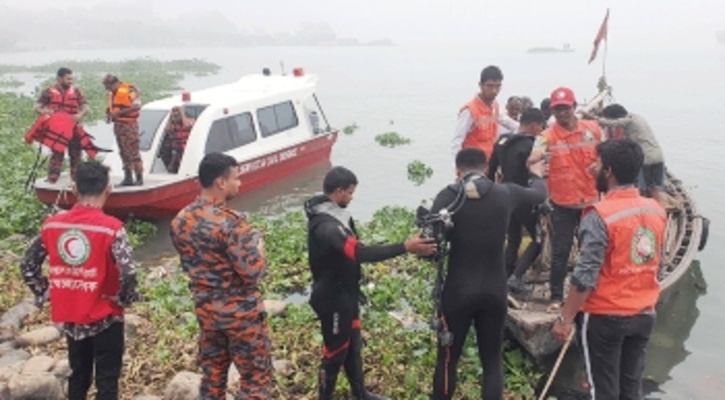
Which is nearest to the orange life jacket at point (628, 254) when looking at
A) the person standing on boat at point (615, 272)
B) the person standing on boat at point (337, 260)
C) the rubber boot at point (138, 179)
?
the person standing on boat at point (615, 272)

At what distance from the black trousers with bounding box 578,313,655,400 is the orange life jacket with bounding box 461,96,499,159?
132 inches

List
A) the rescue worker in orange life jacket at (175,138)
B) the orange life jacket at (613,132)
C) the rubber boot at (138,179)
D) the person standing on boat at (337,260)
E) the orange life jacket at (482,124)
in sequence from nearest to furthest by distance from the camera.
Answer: the person standing on boat at (337,260) < the orange life jacket at (482,124) < the orange life jacket at (613,132) < the rubber boot at (138,179) < the rescue worker in orange life jacket at (175,138)

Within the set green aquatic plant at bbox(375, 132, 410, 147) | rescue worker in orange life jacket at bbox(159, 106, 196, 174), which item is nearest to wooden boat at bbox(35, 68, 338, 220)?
rescue worker in orange life jacket at bbox(159, 106, 196, 174)

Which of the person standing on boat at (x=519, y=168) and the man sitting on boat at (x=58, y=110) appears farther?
the man sitting on boat at (x=58, y=110)

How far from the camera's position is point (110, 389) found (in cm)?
474

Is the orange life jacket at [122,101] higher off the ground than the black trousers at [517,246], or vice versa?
the orange life jacket at [122,101]

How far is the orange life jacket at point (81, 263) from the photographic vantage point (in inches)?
173

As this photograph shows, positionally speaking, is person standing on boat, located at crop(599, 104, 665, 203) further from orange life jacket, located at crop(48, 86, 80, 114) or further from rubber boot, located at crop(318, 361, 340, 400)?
orange life jacket, located at crop(48, 86, 80, 114)

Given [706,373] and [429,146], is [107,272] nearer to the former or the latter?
[706,373]

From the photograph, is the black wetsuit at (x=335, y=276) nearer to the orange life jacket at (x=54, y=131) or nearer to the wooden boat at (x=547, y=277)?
the wooden boat at (x=547, y=277)

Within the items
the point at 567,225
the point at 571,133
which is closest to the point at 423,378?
the point at 567,225

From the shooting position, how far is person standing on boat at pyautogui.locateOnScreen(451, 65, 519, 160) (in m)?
7.50

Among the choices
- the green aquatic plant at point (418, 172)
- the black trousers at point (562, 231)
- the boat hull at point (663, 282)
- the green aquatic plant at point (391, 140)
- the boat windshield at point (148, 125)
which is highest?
the boat windshield at point (148, 125)

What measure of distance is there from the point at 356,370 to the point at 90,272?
7.63 ft
